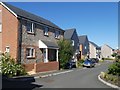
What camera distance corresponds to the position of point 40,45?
1304 inches

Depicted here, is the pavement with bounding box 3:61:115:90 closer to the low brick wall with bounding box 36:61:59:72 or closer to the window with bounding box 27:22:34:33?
the low brick wall with bounding box 36:61:59:72

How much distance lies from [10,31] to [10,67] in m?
6.03

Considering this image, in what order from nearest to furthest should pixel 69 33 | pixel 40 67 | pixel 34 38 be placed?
pixel 40 67 → pixel 34 38 → pixel 69 33

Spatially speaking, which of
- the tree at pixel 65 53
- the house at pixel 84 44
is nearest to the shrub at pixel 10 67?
the tree at pixel 65 53

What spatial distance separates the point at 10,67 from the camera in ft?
81.1

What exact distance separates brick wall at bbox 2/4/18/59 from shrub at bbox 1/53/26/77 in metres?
1.72

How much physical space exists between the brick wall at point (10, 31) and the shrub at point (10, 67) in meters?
1.72

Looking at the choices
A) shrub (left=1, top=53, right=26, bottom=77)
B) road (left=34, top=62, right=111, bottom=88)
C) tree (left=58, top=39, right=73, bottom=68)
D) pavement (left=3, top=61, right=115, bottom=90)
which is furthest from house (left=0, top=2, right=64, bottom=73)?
road (left=34, top=62, right=111, bottom=88)

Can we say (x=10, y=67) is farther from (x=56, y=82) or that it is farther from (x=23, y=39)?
(x=56, y=82)

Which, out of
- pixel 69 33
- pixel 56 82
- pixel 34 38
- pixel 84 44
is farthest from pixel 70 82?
pixel 84 44

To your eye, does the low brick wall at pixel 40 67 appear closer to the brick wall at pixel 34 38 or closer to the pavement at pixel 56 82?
the brick wall at pixel 34 38

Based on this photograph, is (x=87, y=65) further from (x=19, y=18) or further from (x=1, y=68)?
(x=1, y=68)

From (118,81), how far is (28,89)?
25.1 feet

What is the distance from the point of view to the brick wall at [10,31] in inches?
1111
